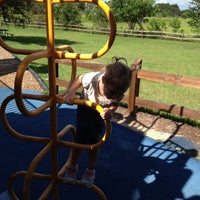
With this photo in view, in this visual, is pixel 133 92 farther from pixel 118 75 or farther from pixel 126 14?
pixel 126 14

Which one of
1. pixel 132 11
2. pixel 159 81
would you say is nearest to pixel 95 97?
pixel 159 81

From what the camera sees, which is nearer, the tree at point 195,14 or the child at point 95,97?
the child at point 95,97

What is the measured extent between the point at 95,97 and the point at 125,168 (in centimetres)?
152

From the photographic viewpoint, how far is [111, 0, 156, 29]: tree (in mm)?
39806

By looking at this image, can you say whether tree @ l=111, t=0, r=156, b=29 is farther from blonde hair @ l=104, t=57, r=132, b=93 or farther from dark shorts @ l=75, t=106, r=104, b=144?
blonde hair @ l=104, t=57, r=132, b=93

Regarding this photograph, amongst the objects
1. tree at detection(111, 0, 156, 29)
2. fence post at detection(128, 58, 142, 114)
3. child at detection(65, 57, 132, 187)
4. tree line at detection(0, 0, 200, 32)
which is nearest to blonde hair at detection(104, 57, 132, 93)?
child at detection(65, 57, 132, 187)

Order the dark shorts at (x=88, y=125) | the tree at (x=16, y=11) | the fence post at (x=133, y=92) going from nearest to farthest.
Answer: the dark shorts at (x=88, y=125) < the fence post at (x=133, y=92) < the tree at (x=16, y=11)

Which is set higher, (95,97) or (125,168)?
(95,97)

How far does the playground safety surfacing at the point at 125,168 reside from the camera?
3240 millimetres

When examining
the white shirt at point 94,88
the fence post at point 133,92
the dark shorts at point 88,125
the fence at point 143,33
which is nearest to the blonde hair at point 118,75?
the white shirt at point 94,88

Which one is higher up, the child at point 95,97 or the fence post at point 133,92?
the child at point 95,97

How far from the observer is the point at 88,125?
2695 mm

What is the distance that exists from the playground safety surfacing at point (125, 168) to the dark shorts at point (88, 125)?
74 centimetres

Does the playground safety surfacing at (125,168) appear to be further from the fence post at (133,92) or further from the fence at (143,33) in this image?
the fence at (143,33)
